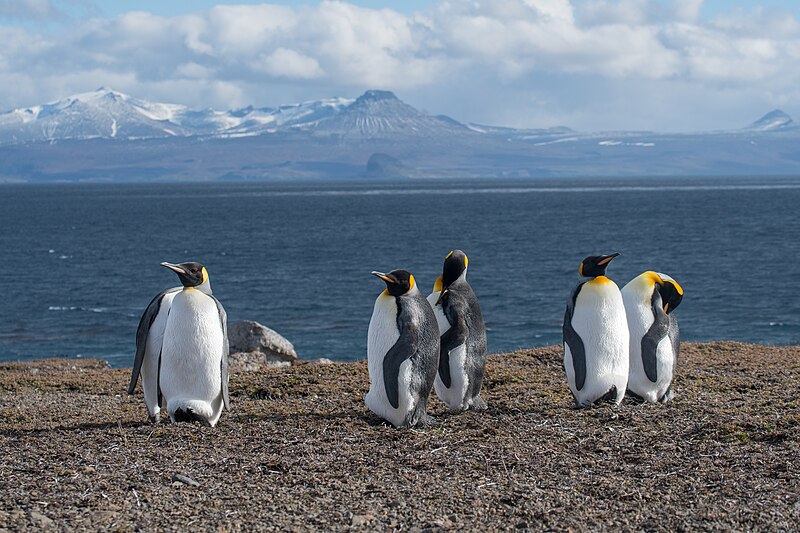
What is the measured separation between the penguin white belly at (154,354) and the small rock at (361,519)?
362cm

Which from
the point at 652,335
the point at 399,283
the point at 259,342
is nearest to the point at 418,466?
the point at 399,283

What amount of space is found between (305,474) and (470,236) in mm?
56553

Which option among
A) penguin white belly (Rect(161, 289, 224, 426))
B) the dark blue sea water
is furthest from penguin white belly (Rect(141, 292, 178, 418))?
the dark blue sea water

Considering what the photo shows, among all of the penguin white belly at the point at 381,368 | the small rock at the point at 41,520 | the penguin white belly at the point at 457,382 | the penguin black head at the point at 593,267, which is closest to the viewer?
the small rock at the point at 41,520

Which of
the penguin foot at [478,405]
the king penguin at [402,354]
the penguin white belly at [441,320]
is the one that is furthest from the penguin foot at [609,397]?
the king penguin at [402,354]

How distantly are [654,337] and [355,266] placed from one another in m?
36.6

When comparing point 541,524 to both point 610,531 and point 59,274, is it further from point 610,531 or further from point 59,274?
point 59,274

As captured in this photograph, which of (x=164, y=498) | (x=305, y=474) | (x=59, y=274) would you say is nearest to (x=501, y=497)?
(x=305, y=474)

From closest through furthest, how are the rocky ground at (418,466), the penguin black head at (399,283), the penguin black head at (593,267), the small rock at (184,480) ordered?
1. the rocky ground at (418,466)
2. the small rock at (184,480)
3. the penguin black head at (399,283)
4. the penguin black head at (593,267)

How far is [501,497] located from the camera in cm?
623

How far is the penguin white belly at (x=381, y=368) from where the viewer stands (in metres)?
8.38

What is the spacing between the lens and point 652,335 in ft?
31.1

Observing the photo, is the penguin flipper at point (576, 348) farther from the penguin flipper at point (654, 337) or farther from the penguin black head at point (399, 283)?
the penguin black head at point (399, 283)

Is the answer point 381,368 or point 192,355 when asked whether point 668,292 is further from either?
point 192,355
